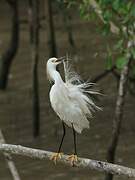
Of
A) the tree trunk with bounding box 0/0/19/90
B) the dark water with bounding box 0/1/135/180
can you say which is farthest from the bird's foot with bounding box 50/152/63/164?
the tree trunk with bounding box 0/0/19/90

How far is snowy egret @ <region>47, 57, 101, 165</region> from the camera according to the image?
13.4ft

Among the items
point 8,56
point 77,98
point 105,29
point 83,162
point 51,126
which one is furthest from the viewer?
point 8,56

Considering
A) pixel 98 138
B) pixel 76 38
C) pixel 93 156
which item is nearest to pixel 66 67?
pixel 93 156

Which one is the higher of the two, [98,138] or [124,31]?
[124,31]

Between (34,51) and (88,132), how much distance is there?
1321 millimetres

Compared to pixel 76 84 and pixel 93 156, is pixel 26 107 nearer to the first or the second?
pixel 93 156

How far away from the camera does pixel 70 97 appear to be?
4168mm

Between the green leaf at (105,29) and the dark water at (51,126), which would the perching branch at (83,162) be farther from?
the dark water at (51,126)

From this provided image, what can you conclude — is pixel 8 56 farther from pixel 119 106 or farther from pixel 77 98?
pixel 77 98

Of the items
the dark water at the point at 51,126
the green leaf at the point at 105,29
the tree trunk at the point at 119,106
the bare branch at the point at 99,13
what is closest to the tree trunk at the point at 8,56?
the dark water at the point at 51,126

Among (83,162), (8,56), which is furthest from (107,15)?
(8,56)

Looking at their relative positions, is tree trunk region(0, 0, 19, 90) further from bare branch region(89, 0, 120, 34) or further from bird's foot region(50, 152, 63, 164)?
bird's foot region(50, 152, 63, 164)

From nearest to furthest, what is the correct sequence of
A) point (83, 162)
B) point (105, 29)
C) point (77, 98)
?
point (83, 162)
point (77, 98)
point (105, 29)

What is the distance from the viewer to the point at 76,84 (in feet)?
14.0
